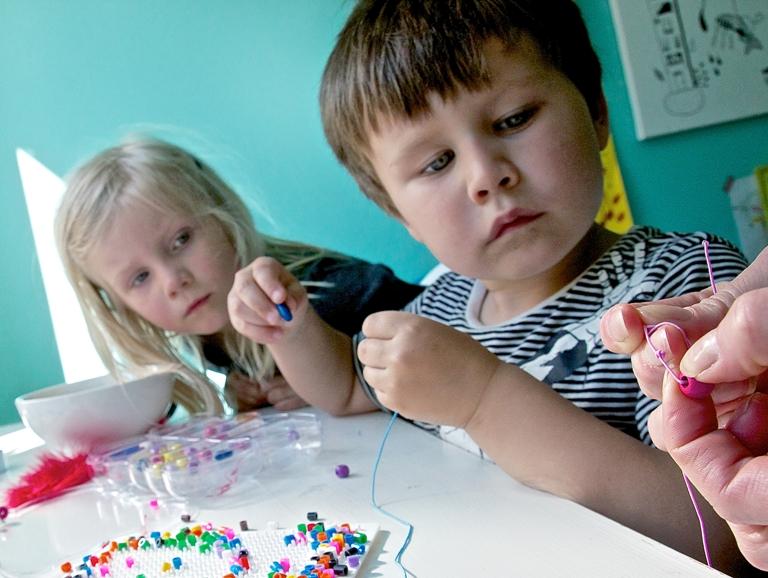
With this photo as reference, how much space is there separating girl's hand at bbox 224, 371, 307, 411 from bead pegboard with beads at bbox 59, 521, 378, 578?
1.51 ft

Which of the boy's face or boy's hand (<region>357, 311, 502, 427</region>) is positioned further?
the boy's face

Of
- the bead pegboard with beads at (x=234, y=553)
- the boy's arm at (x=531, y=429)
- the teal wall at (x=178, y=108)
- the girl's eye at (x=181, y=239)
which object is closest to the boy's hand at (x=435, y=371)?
the boy's arm at (x=531, y=429)

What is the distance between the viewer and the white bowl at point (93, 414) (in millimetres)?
812

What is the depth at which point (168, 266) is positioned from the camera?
1.01 m

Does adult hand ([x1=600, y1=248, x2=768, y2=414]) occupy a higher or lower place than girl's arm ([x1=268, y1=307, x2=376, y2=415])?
higher

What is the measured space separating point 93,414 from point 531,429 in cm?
55


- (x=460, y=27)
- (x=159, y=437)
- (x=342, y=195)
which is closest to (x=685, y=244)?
(x=460, y=27)

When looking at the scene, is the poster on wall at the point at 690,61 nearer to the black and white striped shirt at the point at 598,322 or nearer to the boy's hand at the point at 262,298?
the black and white striped shirt at the point at 598,322

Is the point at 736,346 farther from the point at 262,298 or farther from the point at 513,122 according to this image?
the point at 262,298

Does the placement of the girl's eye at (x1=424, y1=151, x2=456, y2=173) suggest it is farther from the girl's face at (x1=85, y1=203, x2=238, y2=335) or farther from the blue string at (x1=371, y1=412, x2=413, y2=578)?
the girl's face at (x1=85, y1=203, x2=238, y2=335)

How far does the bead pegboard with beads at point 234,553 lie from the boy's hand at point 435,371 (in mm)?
119

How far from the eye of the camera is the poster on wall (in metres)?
1.81

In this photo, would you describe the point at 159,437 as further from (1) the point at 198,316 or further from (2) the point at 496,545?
(2) the point at 496,545

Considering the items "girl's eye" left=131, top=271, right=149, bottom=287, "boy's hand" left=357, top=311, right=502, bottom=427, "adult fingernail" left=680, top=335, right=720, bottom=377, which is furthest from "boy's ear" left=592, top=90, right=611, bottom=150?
→ "girl's eye" left=131, top=271, right=149, bottom=287
